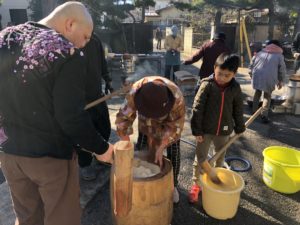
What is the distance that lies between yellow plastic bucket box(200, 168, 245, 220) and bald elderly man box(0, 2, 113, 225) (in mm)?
1329

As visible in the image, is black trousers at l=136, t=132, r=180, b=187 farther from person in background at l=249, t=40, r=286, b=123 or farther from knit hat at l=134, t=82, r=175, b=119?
person in background at l=249, t=40, r=286, b=123

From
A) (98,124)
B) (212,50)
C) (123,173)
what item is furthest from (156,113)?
(212,50)

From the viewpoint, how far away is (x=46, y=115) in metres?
1.72

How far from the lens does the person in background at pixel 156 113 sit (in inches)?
86.1

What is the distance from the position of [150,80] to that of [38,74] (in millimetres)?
1010

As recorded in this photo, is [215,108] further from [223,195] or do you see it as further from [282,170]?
[282,170]

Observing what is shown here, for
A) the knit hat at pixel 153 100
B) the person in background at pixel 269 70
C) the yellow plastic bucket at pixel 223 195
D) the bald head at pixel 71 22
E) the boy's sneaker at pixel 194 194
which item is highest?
the bald head at pixel 71 22

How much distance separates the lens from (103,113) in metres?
3.56

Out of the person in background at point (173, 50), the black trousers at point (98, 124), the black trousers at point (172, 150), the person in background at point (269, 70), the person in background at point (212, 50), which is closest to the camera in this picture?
the black trousers at point (172, 150)

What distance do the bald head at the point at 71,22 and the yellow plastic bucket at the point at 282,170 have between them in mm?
2390

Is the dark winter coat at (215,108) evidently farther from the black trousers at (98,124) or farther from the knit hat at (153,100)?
the black trousers at (98,124)

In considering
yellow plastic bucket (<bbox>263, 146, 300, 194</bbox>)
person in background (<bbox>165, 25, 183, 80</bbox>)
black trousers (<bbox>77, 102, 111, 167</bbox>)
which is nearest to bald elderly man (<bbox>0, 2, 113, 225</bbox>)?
black trousers (<bbox>77, 102, 111, 167</bbox>)

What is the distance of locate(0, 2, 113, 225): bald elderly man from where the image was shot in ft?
5.30

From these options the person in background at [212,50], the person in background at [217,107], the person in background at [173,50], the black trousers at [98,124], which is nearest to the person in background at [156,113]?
the person in background at [217,107]
